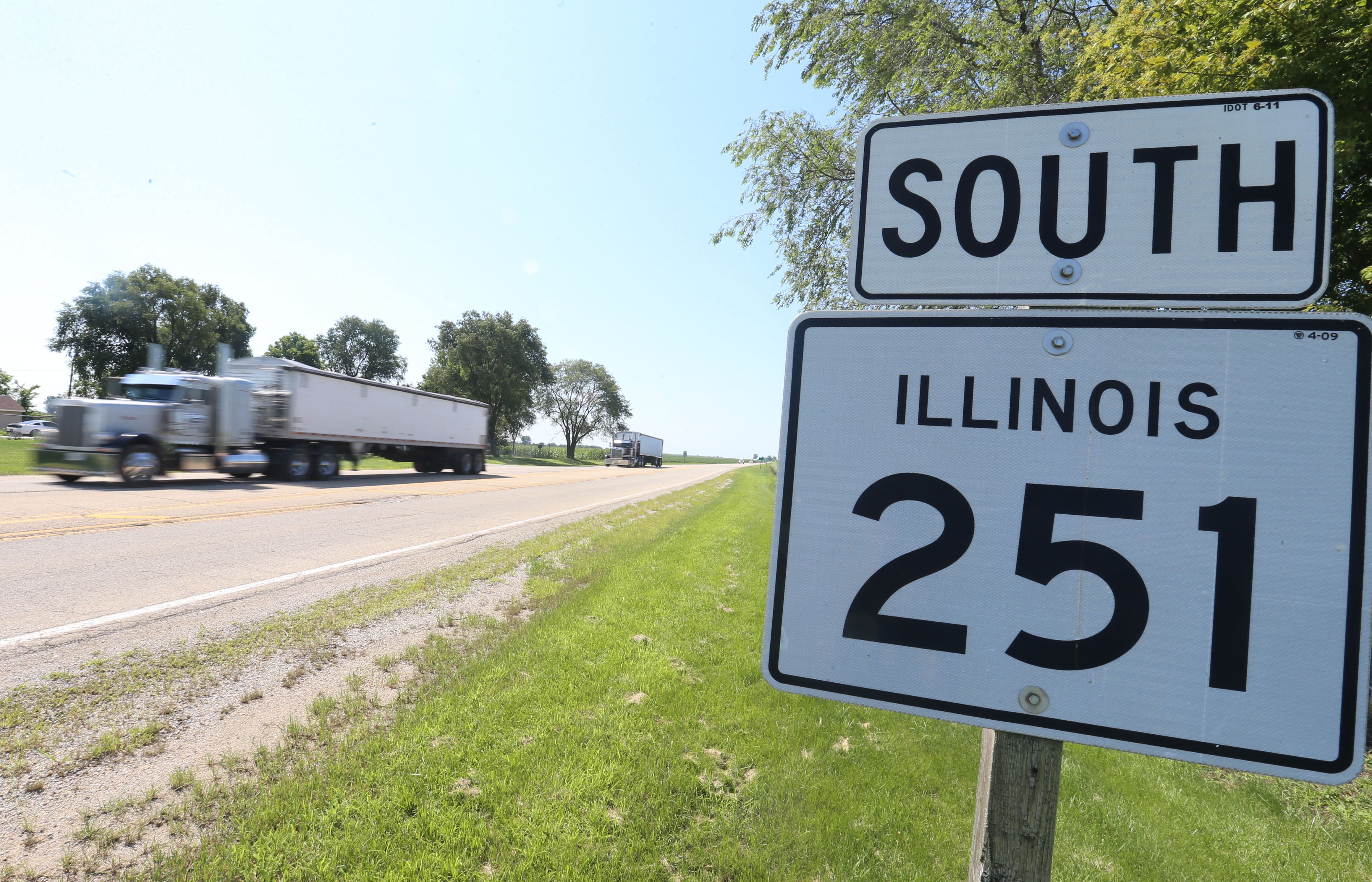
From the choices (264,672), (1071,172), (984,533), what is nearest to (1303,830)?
(984,533)

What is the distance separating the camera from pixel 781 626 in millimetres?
1283

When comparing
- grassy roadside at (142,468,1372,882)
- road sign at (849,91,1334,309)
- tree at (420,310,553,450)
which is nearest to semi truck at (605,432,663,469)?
tree at (420,310,553,450)

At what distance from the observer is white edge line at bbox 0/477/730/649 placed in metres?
4.72

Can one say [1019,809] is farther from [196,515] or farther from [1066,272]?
[196,515]

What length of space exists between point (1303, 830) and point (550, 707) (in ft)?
14.4

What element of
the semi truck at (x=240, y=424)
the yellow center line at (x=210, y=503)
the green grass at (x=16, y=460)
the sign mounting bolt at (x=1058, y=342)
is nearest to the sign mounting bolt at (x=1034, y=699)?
the sign mounting bolt at (x=1058, y=342)

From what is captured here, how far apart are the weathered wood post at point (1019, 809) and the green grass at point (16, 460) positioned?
20.4 meters

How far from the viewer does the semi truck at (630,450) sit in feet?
208

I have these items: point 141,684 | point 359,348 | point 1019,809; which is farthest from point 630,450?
point 1019,809

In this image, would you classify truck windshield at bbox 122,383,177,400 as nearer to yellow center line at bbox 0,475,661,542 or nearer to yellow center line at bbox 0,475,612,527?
yellow center line at bbox 0,475,612,527

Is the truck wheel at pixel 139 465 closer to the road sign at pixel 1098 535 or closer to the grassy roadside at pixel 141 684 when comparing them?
the grassy roadside at pixel 141 684

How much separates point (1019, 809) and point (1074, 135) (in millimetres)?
1419

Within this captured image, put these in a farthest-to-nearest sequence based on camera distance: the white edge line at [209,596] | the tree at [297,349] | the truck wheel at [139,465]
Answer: the tree at [297,349]
the truck wheel at [139,465]
the white edge line at [209,596]

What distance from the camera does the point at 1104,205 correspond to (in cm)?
123
